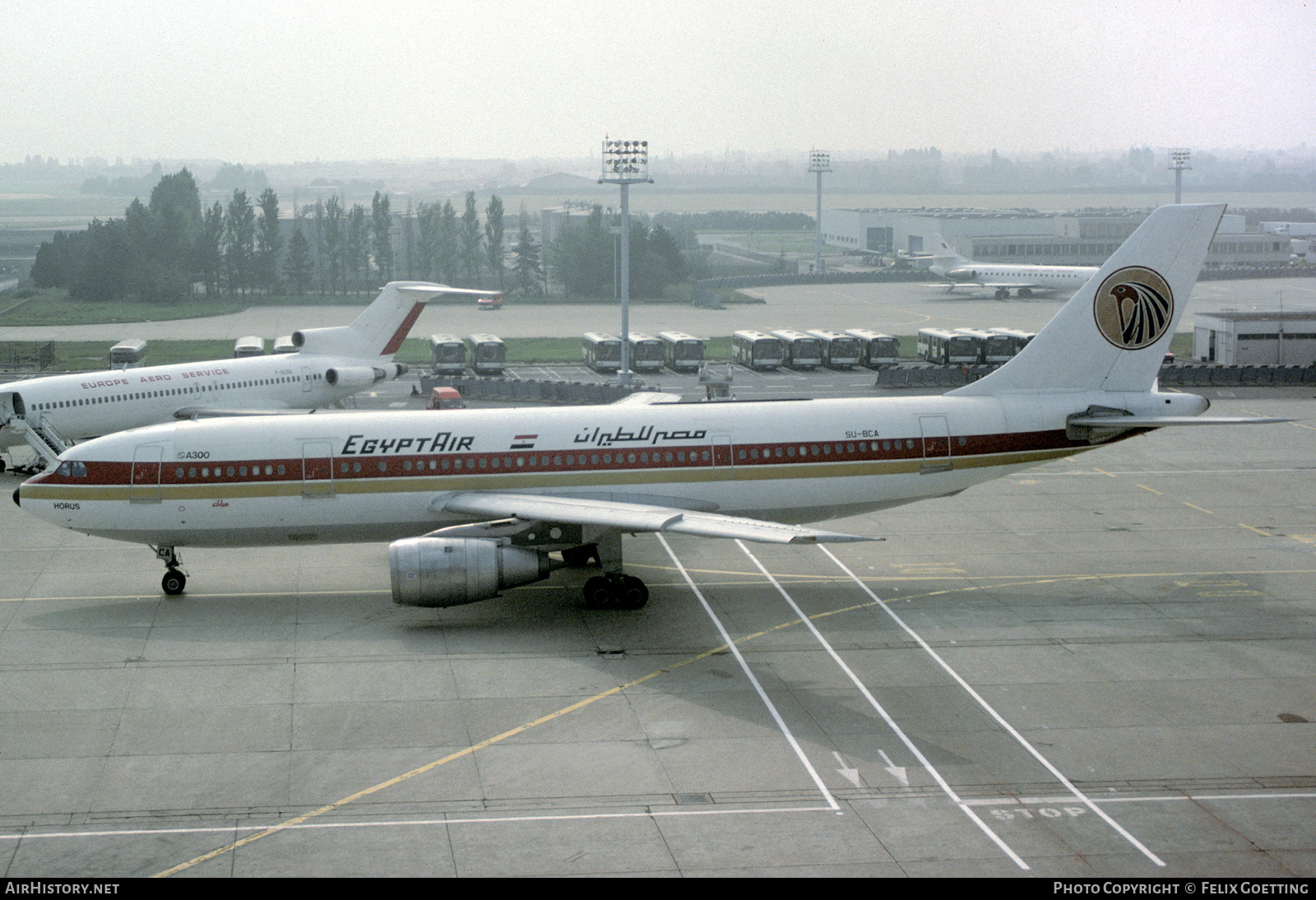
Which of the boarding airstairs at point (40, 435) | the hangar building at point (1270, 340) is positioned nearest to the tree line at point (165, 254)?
the boarding airstairs at point (40, 435)

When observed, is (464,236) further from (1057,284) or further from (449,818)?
(449,818)

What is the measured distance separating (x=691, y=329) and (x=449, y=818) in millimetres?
93142

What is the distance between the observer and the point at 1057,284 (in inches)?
5089

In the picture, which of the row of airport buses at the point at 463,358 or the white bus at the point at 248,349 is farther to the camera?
the row of airport buses at the point at 463,358

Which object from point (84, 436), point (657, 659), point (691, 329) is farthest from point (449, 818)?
point (691, 329)

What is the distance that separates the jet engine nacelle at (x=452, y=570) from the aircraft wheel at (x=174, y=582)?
7925 millimetres

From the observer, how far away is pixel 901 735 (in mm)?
24016

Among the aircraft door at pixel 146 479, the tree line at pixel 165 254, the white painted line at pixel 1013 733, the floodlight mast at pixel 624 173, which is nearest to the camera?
the white painted line at pixel 1013 733

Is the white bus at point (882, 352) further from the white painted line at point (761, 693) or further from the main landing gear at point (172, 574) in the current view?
the main landing gear at point (172, 574)

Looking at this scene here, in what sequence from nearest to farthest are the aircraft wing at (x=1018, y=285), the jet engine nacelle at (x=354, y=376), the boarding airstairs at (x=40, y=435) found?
the boarding airstairs at (x=40, y=435) < the jet engine nacelle at (x=354, y=376) < the aircraft wing at (x=1018, y=285)

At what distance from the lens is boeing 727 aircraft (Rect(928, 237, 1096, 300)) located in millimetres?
129000

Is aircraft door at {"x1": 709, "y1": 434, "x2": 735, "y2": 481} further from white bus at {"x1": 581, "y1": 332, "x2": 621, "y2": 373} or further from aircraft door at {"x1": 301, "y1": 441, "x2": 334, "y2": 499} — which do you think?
white bus at {"x1": 581, "y1": 332, "x2": 621, "y2": 373}

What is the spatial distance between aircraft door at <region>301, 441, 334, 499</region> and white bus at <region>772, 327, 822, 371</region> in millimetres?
55280

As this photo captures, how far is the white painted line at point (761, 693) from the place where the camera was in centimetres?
2159
